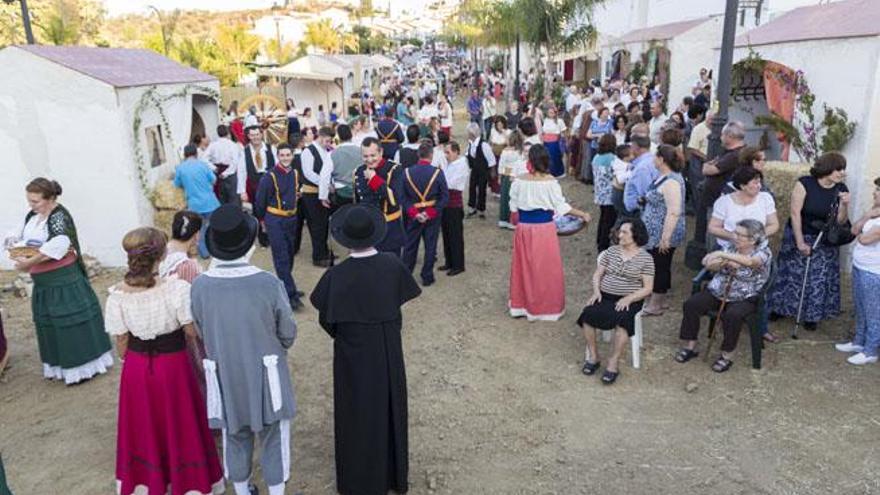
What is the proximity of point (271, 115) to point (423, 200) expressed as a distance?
12316 mm

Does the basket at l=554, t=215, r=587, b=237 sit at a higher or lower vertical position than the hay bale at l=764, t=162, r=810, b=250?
lower

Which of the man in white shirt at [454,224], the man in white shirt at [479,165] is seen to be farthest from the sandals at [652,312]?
the man in white shirt at [479,165]

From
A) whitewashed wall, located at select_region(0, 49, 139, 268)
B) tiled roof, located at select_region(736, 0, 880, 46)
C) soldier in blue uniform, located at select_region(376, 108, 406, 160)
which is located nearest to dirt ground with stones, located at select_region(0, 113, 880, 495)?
whitewashed wall, located at select_region(0, 49, 139, 268)

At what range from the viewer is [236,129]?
1336 centimetres

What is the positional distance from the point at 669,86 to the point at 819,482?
14591mm

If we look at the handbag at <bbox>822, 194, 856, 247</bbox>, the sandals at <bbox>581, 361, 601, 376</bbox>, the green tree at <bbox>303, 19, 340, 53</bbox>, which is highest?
the green tree at <bbox>303, 19, 340, 53</bbox>

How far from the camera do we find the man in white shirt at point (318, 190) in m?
7.98

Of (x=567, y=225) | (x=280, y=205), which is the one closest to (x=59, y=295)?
(x=280, y=205)

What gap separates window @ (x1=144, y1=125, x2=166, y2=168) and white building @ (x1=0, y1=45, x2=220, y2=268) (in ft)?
0.10

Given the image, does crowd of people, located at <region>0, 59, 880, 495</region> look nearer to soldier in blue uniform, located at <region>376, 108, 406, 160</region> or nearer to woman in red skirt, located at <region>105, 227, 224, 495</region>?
woman in red skirt, located at <region>105, 227, 224, 495</region>

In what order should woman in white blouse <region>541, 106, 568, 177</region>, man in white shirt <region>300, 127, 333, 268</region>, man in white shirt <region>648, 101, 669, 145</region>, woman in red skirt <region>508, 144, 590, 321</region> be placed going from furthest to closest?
woman in white blouse <region>541, 106, 568, 177</region> < man in white shirt <region>648, 101, 669, 145</region> < man in white shirt <region>300, 127, 333, 268</region> < woman in red skirt <region>508, 144, 590, 321</region>

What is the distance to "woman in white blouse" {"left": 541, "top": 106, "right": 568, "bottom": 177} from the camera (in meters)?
11.7

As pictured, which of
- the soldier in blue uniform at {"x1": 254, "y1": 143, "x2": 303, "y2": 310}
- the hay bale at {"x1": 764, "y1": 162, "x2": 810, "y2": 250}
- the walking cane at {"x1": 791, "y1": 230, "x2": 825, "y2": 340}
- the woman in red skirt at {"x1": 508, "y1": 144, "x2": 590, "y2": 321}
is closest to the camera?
the walking cane at {"x1": 791, "y1": 230, "x2": 825, "y2": 340}

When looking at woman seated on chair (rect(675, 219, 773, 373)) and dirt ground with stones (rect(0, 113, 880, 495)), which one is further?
woman seated on chair (rect(675, 219, 773, 373))
